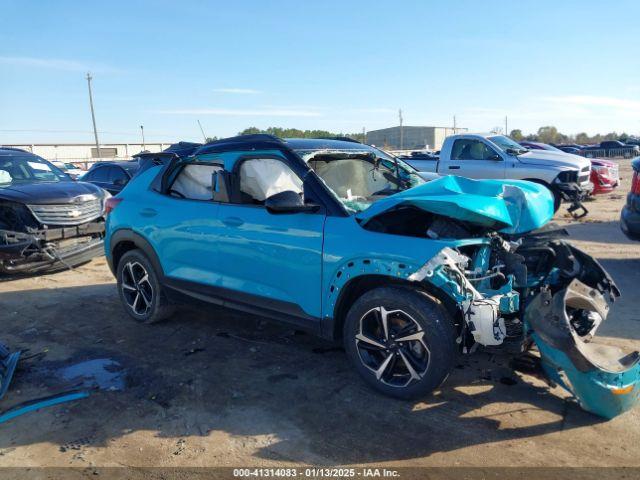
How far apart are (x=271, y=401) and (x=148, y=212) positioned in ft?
8.15

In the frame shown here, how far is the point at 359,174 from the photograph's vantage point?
4.77 meters

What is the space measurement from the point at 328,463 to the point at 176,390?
1.50 m

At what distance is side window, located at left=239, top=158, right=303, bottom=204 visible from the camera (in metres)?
4.45

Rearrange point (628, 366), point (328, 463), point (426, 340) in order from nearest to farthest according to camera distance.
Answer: point (328, 463) → point (628, 366) → point (426, 340)

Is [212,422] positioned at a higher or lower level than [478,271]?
lower

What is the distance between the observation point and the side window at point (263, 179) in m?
4.45

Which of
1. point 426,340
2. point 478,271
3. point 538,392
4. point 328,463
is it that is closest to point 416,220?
point 478,271

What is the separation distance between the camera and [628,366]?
3.21 metres

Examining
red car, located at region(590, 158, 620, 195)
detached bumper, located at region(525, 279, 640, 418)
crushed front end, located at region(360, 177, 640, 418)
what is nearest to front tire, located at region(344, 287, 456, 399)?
crushed front end, located at region(360, 177, 640, 418)

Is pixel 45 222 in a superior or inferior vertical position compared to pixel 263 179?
inferior

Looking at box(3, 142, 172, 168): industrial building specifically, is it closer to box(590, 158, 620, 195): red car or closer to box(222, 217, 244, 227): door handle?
box(590, 158, 620, 195): red car

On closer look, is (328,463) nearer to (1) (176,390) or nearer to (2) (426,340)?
(2) (426,340)

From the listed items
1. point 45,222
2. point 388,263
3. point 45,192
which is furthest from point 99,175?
point 388,263

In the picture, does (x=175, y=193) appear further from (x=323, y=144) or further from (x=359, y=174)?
(x=359, y=174)
